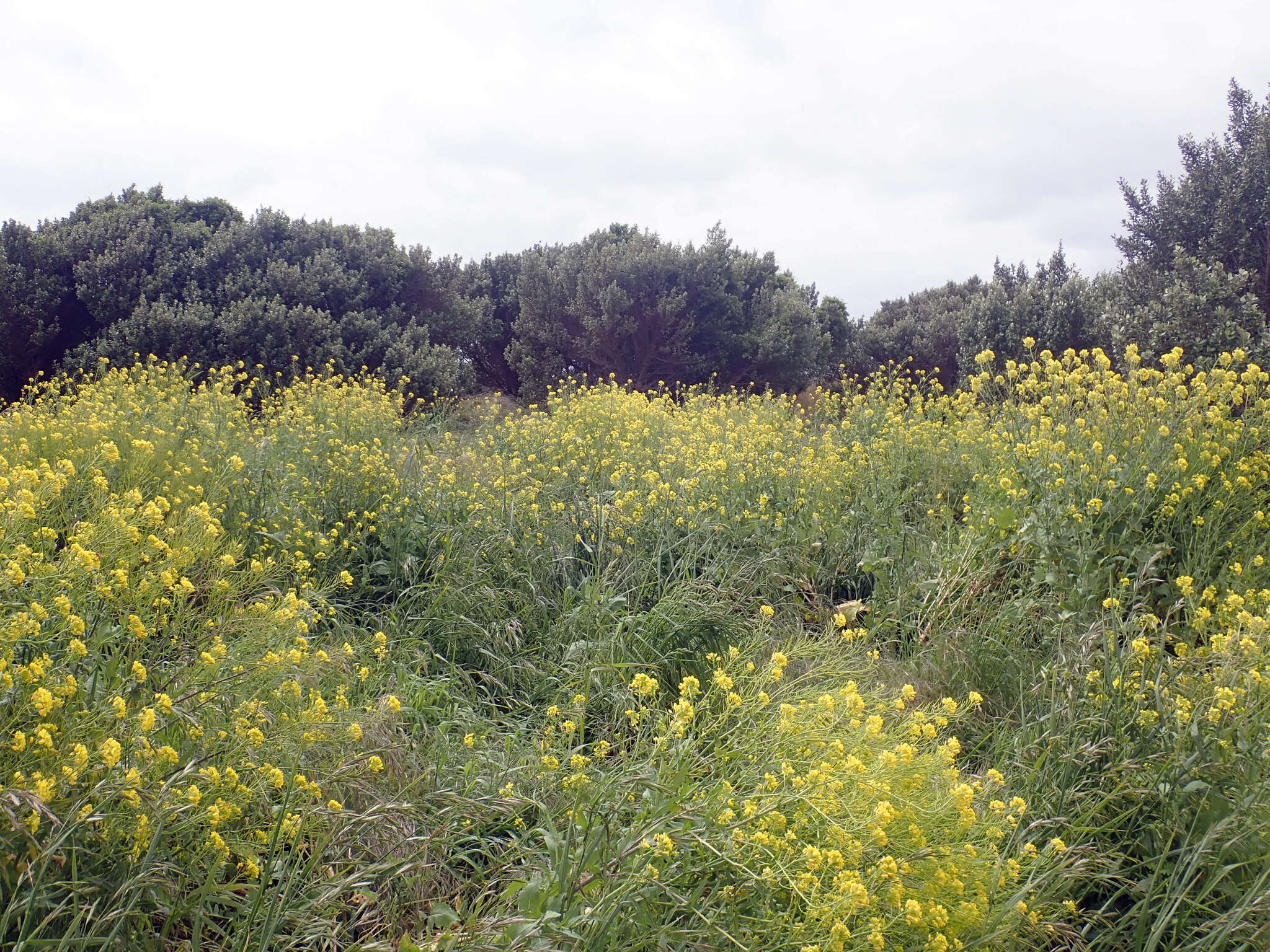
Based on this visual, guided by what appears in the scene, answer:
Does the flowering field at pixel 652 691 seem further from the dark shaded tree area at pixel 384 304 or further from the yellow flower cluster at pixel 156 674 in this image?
the dark shaded tree area at pixel 384 304

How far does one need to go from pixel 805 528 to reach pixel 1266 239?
8414 mm

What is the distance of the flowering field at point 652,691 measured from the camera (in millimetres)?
1783

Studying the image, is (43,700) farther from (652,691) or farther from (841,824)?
(841,824)

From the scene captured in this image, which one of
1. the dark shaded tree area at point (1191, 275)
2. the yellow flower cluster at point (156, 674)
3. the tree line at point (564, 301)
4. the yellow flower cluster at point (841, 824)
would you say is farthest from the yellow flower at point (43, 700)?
the tree line at point (564, 301)

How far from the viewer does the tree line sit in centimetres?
962

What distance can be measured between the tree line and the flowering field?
20.7ft

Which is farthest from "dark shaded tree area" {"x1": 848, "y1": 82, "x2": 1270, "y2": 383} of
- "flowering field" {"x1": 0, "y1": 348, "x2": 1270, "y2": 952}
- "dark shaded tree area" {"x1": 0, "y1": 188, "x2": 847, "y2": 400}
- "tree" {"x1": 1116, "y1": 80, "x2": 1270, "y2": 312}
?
"flowering field" {"x1": 0, "y1": 348, "x2": 1270, "y2": 952}

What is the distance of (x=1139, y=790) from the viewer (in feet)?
7.75

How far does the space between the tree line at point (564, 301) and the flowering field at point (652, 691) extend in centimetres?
630

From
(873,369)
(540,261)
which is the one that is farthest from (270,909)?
(873,369)

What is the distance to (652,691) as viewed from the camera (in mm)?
2463

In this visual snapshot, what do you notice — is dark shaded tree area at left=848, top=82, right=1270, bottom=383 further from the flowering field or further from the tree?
the flowering field

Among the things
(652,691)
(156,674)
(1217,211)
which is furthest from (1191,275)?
(156,674)

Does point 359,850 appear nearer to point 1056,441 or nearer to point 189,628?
point 189,628
